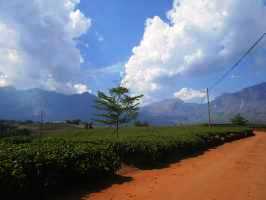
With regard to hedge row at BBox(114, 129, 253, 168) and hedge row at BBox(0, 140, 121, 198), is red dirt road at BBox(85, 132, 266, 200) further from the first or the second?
hedge row at BBox(114, 129, 253, 168)

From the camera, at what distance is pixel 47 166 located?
7586 mm

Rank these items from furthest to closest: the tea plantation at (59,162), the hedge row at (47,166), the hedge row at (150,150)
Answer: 1. the hedge row at (150,150)
2. the tea plantation at (59,162)
3. the hedge row at (47,166)

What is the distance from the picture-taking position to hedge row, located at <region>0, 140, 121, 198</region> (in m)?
6.52

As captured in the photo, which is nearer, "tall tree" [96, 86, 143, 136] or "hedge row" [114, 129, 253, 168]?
"hedge row" [114, 129, 253, 168]

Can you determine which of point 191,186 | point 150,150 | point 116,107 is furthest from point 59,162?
point 116,107

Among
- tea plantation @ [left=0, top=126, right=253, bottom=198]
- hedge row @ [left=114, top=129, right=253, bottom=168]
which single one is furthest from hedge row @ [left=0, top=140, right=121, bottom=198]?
hedge row @ [left=114, top=129, right=253, bottom=168]

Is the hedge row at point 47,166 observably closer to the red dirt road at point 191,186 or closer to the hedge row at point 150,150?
the red dirt road at point 191,186

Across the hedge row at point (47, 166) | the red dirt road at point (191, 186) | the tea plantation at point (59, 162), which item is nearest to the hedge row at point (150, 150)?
the tea plantation at point (59, 162)

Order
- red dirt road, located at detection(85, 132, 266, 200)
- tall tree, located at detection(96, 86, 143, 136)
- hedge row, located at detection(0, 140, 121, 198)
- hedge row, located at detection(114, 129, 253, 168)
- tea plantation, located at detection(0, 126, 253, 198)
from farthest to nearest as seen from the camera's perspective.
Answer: tall tree, located at detection(96, 86, 143, 136), hedge row, located at detection(114, 129, 253, 168), red dirt road, located at detection(85, 132, 266, 200), tea plantation, located at detection(0, 126, 253, 198), hedge row, located at detection(0, 140, 121, 198)

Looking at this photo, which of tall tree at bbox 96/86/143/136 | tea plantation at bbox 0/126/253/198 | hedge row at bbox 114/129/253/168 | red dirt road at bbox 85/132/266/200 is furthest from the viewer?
tall tree at bbox 96/86/143/136

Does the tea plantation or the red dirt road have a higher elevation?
the tea plantation

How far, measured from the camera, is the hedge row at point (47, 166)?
6523 mm

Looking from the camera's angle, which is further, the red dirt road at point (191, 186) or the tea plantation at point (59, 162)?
the red dirt road at point (191, 186)

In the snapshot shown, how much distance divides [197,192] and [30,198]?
4.50 m
